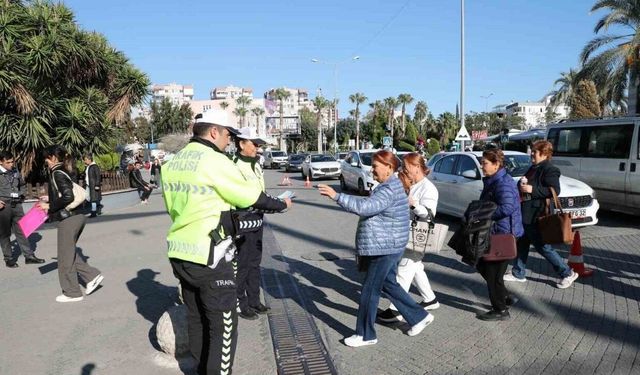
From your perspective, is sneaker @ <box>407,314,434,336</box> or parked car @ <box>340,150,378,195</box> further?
parked car @ <box>340,150,378,195</box>

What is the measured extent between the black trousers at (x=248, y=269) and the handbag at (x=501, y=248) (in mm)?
2229

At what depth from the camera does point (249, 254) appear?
510 cm

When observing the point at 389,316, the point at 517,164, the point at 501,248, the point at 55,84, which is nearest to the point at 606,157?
the point at 517,164

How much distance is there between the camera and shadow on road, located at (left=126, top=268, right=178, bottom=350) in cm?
535

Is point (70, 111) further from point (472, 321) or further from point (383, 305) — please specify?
point (472, 321)

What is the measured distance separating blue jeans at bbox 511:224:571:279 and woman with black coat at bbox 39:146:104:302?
5.24 metres

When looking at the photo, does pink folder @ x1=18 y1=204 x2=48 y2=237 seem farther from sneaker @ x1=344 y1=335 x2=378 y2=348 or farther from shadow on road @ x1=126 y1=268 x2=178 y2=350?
sneaker @ x1=344 y1=335 x2=378 y2=348

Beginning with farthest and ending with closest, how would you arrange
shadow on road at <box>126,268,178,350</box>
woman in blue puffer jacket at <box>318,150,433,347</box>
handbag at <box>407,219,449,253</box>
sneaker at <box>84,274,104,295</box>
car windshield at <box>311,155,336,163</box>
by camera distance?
1. car windshield at <box>311,155,336,163</box>
2. sneaker at <box>84,274,104,295</box>
3. shadow on road at <box>126,268,178,350</box>
4. handbag at <box>407,219,449,253</box>
5. woman in blue puffer jacket at <box>318,150,433,347</box>

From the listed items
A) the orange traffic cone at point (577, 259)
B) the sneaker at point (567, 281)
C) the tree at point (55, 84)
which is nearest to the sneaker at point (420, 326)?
the sneaker at point (567, 281)

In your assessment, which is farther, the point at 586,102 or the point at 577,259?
the point at 586,102

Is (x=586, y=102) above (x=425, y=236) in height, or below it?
above

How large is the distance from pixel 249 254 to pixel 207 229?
7.03 ft

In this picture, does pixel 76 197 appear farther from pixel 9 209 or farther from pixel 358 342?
pixel 358 342

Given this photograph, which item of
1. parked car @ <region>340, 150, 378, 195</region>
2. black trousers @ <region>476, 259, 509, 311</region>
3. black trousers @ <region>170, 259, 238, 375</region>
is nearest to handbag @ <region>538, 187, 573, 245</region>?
black trousers @ <region>476, 259, 509, 311</region>
